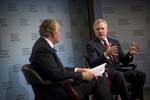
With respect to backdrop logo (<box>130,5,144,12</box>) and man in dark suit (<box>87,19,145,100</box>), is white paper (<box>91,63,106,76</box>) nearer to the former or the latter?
man in dark suit (<box>87,19,145,100</box>)

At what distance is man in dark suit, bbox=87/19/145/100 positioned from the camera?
126 inches

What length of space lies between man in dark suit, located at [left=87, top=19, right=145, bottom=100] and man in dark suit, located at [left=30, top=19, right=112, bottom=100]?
0.28 meters

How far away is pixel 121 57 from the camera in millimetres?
3648

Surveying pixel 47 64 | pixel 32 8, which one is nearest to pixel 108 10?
pixel 32 8

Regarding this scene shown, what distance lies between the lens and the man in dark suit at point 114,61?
3.21 m

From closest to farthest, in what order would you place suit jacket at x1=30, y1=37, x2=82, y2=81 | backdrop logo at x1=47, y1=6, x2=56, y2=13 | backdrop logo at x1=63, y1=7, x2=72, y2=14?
suit jacket at x1=30, y1=37, x2=82, y2=81 < backdrop logo at x1=47, y1=6, x2=56, y2=13 < backdrop logo at x1=63, y1=7, x2=72, y2=14

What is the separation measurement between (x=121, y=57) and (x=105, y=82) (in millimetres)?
735

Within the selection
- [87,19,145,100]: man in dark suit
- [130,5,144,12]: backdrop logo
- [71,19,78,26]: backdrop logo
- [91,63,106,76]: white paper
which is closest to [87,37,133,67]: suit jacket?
[87,19,145,100]: man in dark suit

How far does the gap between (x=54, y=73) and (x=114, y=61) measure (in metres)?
1.08

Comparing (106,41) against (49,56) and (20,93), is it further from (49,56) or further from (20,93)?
(20,93)

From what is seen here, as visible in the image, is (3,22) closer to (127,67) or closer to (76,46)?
(76,46)

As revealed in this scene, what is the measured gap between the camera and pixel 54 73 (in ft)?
8.68

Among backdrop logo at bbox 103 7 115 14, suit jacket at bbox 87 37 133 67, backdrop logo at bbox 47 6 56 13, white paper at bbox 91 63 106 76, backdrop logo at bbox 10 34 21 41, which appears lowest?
white paper at bbox 91 63 106 76

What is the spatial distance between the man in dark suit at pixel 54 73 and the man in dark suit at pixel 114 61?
281mm
